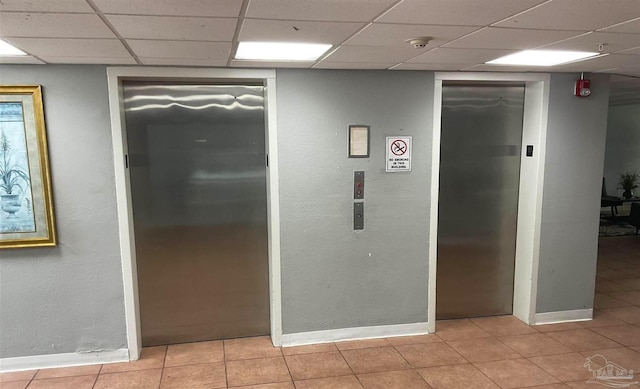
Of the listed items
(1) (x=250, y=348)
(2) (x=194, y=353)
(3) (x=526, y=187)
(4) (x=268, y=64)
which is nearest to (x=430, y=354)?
(1) (x=250, y=348)

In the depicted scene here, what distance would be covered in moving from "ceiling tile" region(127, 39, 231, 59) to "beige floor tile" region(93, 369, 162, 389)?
7.93ft

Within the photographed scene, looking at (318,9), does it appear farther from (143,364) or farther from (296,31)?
(143,364)

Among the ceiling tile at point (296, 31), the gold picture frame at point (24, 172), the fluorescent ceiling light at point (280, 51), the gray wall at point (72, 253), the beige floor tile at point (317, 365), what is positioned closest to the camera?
the ceiling tile at point (296, 31)

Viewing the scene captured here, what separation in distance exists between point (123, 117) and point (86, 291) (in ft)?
4.75

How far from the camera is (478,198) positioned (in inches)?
171

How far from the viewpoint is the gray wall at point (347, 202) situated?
12.2ft

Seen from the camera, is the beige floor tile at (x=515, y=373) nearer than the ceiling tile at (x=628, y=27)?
No

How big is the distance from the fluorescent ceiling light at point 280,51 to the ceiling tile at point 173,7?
68cm

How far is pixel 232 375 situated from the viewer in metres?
3.44

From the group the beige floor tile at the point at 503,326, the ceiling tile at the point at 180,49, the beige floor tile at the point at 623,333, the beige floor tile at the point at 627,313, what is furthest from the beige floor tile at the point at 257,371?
the beige floor tile at the point at 627,313

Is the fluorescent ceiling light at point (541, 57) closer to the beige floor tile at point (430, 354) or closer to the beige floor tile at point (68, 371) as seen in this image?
the beige floor tile at point (430, 354)

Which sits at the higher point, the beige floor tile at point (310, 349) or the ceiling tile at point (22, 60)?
the ceiling tile at point (22, 60)

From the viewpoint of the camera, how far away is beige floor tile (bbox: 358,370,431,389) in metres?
3.29

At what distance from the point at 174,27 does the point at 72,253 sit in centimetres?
217
